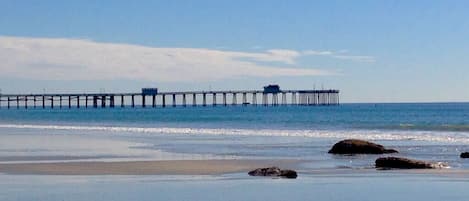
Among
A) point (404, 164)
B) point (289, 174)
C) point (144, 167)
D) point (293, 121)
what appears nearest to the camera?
point (289, 174)

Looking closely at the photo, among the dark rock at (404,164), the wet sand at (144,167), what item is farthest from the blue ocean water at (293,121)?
the dark rock at (404,164)

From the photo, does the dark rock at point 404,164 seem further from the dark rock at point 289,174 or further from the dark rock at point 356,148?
the dark rock at point 356,148

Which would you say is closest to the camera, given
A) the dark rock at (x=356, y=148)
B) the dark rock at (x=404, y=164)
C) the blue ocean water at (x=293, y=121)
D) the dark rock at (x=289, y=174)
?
the dark rock at (x=289, y=174)

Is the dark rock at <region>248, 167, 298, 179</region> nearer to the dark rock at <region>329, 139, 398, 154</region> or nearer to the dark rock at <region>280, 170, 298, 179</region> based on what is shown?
the dark rock at <region>280, 170, 298, 179</region>

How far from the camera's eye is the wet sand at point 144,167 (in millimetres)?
26984

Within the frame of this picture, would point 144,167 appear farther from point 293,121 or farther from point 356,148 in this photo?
point 293,121

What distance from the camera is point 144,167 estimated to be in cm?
2891

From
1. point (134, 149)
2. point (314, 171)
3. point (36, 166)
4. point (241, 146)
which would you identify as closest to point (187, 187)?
point (314, 171)

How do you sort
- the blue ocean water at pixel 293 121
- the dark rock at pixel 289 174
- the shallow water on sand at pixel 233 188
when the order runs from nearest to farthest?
the shallow water on sand at pixel 233 188, the dark rock at pixel 289 174, the blue ocean water at pixel 293 121

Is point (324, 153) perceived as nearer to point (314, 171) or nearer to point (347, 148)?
point (347, 148)

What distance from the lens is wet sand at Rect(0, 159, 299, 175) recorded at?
2698 centimetres

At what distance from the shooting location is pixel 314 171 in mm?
27047

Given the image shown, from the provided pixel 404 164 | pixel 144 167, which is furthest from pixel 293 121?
pixel 404 164

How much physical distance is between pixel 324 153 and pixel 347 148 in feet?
4.37
